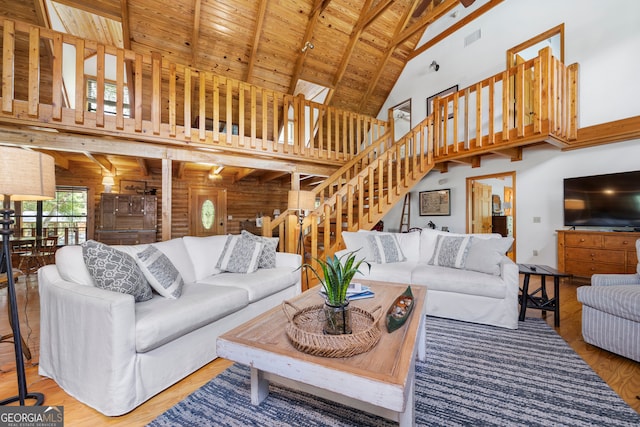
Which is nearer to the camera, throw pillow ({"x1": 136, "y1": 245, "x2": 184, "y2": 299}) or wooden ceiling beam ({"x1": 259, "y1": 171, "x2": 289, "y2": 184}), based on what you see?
throw pillow ({"x1": 136, "y1": 245, "x2": 184, "y2": 299})

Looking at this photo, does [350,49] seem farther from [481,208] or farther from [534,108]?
[481,208]

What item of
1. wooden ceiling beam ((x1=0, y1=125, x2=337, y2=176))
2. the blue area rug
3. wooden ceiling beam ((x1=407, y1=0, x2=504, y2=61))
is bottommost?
the blue area rug

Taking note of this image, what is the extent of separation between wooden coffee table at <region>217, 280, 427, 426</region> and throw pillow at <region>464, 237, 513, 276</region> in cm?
156

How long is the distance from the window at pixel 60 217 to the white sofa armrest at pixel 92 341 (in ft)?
19.5

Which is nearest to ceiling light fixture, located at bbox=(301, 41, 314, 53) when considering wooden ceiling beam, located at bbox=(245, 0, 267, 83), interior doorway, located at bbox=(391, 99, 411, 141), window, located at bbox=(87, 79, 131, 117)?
wooden ceiling beam, located at bbox=(245, 0, 267, 83)

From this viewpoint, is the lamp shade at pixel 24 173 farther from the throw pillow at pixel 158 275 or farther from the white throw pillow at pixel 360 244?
the white throw pillow at pixel 360 244

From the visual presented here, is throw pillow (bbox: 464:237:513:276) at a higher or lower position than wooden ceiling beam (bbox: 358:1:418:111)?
lower

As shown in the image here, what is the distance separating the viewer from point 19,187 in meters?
1.38

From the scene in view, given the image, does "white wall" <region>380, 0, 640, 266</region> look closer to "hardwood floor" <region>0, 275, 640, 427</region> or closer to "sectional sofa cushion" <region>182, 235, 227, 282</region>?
"hardwood floor" <region>0, 275, 640, 427</region>

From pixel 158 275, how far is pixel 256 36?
5155 mm

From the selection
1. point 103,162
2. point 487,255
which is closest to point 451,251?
point 487,255

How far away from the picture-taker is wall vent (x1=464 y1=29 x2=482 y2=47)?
18.6 feet

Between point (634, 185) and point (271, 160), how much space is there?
5.30 meters

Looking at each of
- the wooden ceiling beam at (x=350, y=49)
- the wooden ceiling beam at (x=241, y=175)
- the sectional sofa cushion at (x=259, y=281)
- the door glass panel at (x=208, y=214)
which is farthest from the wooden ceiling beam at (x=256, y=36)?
the sectional sofa cushion at (x=259, y=281)
